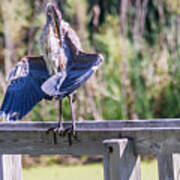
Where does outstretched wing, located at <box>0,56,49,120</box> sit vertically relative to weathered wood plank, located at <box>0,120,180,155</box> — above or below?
above

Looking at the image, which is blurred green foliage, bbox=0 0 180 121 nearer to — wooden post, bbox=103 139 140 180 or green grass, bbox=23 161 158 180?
green grass, bbox=23 161 158 180

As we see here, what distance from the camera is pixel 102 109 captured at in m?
5.19

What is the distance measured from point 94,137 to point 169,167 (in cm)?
33

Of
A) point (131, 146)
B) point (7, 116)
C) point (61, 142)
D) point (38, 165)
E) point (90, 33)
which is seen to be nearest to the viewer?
point (131, 146)

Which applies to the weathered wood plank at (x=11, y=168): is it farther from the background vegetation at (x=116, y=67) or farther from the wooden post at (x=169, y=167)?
the background vegetation at (x=116, y=67)

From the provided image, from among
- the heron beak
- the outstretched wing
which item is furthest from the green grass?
the heron beak

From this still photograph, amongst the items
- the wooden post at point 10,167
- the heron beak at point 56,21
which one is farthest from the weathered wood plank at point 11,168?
the heron beak at point 56,21

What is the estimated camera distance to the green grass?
179 inches

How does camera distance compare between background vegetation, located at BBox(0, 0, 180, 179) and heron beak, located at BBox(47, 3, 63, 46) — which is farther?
background vegetation, located at BBox(0, 0, 180, 179)

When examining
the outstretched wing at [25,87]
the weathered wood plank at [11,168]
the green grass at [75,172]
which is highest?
the outstretched wing at [25,87]

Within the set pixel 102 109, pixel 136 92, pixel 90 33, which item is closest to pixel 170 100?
pixel 136 92

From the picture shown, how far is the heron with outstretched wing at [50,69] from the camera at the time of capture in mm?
2408

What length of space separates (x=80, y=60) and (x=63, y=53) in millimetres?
127

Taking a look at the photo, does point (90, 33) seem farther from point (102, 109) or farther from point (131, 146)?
point (131, 146)
